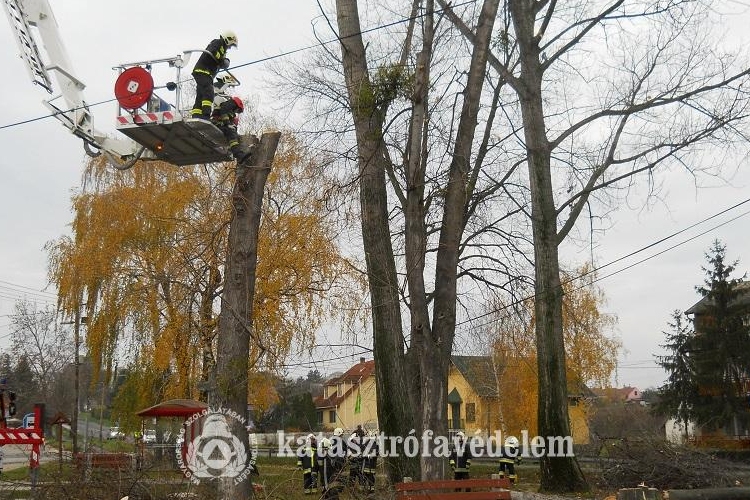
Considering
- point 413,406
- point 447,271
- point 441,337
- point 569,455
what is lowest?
point 569,455

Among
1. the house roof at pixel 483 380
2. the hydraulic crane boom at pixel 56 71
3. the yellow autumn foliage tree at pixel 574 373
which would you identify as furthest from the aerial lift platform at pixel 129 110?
the house roof at pixel 483 380

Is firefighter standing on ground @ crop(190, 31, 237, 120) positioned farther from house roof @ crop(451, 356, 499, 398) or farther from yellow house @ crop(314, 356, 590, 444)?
house roof @ crop(451, 356, 499, 398)

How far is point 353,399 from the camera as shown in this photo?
3572 centimetres

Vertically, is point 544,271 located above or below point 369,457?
above

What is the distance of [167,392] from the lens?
25.4 meters

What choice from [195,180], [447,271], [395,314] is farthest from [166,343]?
[447,271]

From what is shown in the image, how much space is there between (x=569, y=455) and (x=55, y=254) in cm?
Result: 1945

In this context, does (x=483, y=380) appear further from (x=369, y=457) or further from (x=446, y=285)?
(x=446, y=285)

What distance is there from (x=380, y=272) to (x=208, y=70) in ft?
16.5

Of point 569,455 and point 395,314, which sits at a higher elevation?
point 395,314

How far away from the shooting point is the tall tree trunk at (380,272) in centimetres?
1301

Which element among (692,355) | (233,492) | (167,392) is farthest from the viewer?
(692,355)

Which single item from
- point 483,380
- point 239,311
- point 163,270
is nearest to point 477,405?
point 483,380

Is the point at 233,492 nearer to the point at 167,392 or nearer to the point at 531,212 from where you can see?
the point at 531,212
